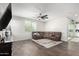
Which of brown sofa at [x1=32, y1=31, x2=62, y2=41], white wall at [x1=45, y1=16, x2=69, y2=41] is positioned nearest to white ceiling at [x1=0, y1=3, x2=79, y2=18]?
white wall at [x1=45, y1=16, x2=69, y2=41]

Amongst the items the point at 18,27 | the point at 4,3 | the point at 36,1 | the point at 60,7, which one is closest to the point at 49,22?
the point at 60,7

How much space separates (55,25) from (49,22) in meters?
0.15

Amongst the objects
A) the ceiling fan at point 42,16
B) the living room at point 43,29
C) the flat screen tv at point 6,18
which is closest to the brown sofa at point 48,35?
the living room at point 43,29

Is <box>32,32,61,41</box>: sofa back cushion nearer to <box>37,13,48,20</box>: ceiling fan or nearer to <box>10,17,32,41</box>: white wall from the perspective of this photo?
<box>10,17,32,41</box>: white wall

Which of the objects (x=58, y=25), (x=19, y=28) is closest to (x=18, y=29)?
(x=19, y=28)

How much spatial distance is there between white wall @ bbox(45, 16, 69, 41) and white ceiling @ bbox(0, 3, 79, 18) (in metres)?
0.12

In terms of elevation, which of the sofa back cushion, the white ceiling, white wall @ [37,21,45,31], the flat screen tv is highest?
the white ceiling

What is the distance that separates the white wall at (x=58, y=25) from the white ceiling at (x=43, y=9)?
0.12 m

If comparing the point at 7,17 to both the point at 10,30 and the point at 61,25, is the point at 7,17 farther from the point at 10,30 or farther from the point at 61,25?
the point at 61,25

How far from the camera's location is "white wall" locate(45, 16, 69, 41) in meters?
2.05

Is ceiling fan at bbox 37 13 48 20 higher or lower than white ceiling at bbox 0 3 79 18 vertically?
lower

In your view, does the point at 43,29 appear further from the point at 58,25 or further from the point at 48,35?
the point at 58,25

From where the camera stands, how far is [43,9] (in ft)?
6.75

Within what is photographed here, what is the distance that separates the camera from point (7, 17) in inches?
81.6
